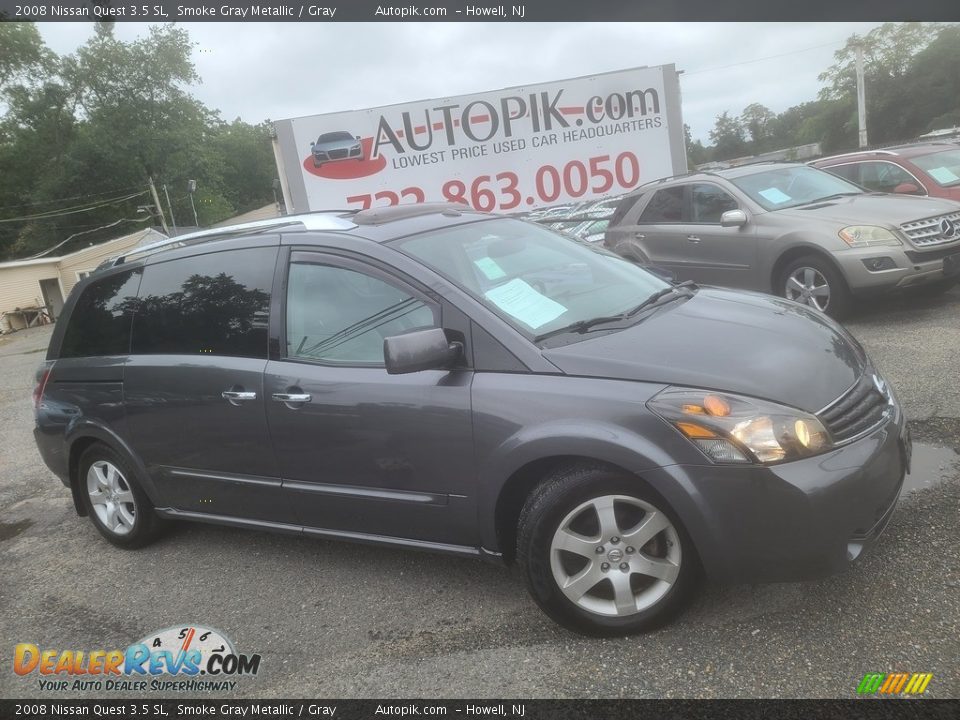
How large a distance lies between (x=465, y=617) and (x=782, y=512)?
136 centimetres

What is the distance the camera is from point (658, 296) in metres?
3.66

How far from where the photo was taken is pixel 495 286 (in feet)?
10.9

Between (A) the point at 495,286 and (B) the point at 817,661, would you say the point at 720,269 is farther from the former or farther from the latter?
(B) the point at 817,661

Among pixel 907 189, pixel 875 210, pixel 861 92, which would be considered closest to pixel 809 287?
pixel 875 210

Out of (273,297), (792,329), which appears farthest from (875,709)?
(273,297)

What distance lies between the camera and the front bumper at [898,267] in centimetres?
671

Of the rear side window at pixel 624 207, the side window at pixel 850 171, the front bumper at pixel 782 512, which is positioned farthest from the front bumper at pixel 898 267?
the front bumper at pixel 782 512

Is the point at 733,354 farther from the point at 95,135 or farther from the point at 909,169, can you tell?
the point at 95,135

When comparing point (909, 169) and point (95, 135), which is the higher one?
point (95, 135)

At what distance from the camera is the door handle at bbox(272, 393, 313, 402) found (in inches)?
133

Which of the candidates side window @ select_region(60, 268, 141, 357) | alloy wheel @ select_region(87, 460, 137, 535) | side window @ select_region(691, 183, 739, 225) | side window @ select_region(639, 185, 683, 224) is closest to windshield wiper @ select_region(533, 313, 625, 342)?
side window @ select_region(60, 268, 141, 357)

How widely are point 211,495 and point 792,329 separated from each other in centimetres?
287

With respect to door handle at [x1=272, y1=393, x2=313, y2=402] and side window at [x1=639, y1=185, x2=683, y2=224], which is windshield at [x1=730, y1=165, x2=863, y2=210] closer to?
side window at [x1=639, y1=185, x2=683, y2=224]

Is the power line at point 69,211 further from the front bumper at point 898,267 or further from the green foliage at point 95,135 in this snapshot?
the front bumper at point 898,267
